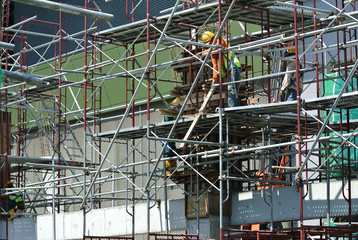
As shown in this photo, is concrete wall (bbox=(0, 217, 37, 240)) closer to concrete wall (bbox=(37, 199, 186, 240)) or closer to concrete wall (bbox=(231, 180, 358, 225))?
concrete wall (bbox=(37, 199, 186, 240))

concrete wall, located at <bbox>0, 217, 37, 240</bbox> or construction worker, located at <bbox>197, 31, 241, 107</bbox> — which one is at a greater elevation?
construction worker, located at <bbox>197, 31, 241, 107</bbox>

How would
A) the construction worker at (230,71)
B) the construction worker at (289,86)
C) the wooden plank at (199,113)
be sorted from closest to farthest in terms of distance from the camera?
the wooden plank at (199,113), the construction worker at (230,71), the construction worker at (289,86)

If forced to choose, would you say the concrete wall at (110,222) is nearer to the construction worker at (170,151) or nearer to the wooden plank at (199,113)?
the construction worker at (170,151)

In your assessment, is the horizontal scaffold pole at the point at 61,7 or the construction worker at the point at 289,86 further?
the construction worker at the point at 289,86

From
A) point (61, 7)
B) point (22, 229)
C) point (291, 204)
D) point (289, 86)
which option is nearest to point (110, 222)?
point (22, 229)

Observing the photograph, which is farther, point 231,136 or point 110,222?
point 110,222

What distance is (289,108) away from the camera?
64.5ft

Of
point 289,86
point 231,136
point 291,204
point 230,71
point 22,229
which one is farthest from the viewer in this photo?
point 22,229

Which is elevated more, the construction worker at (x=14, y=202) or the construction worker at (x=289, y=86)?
the construction worker at (x=289, y=86)

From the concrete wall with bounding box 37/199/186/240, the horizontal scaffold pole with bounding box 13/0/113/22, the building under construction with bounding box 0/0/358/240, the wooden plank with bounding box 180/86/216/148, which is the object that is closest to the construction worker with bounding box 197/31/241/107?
the building under construction with bounding box 0/0/358/240

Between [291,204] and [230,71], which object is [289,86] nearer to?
[230,71]

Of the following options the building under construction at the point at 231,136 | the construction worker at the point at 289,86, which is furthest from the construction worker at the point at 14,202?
the construction worker at the point at 289,86

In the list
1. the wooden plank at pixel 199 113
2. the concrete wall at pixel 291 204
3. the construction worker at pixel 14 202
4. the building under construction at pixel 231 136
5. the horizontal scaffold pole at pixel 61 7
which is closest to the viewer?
the horizontal scaffold pole at pixel 61 7

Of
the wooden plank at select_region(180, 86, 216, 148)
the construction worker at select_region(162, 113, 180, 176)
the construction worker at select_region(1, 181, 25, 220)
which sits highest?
the wooden plank at select_region(180, 86, 216, 148)
